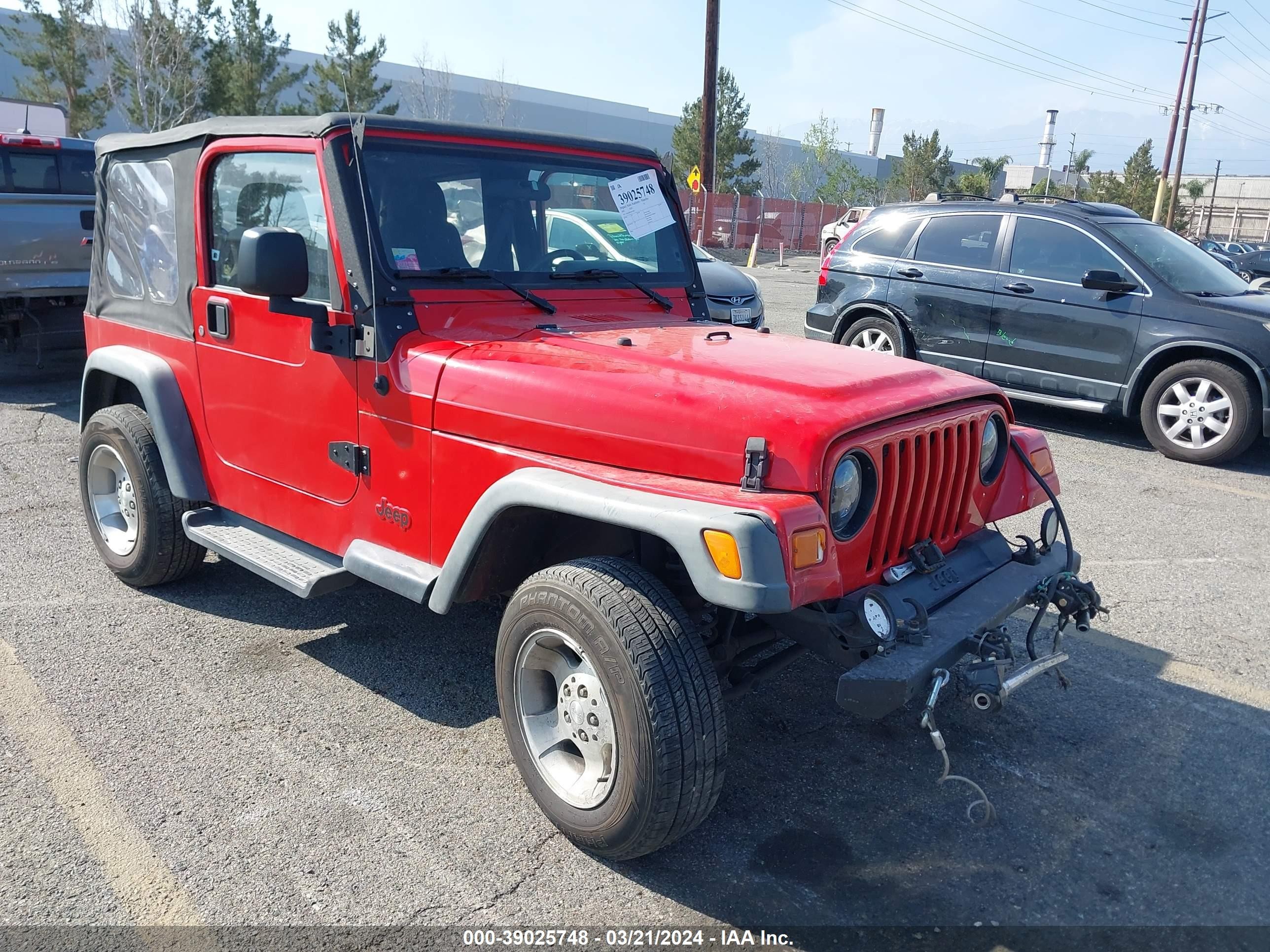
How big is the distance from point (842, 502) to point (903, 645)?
1.41 ft

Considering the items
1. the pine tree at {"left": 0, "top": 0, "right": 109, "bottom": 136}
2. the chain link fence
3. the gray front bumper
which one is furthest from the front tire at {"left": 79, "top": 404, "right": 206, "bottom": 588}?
the pine tree at {"left": 0, "top": 0, "right": 109, "bottom": 136}

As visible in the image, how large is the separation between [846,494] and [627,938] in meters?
1.32

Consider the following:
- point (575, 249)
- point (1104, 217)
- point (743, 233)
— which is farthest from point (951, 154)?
point (575, 249)

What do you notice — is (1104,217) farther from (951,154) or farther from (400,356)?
(951,154)

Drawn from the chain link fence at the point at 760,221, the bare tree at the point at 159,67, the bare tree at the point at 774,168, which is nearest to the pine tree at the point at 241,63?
the bare tree at the point at 159,67

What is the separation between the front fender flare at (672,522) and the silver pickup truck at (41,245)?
282 inches

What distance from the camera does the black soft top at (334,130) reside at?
3.45 m

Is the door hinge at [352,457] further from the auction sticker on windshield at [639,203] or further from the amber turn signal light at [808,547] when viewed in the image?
the amber turn signal light at [808,547]

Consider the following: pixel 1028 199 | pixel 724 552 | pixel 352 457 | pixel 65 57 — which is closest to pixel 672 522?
pixel 724 552

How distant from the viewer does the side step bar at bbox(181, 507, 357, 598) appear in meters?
3.57

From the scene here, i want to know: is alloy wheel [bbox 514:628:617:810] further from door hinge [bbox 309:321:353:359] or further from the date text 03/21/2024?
door hinge [bbox 309:321:353:359]

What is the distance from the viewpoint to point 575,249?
3994 mm

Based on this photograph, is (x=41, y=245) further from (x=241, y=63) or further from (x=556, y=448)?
(x=241, y=63)

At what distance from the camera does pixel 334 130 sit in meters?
3.40
